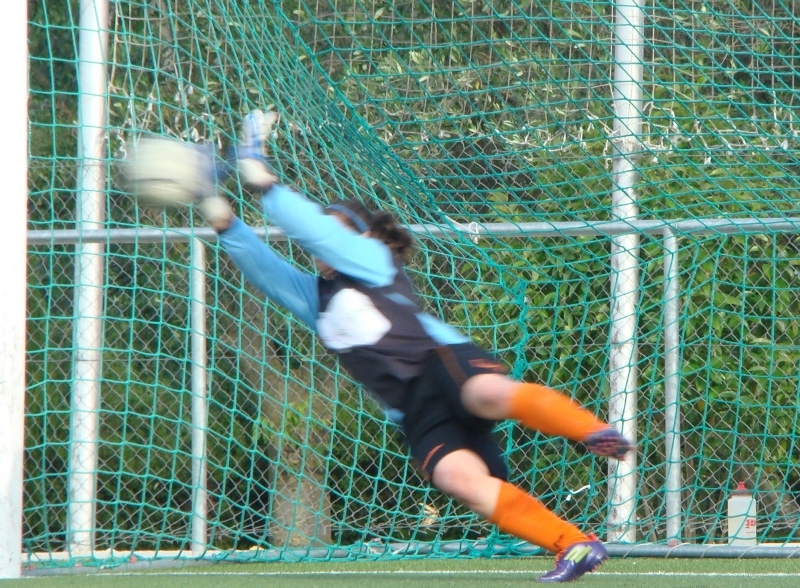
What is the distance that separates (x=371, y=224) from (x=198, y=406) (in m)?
1.79

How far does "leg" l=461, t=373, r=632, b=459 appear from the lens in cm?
287

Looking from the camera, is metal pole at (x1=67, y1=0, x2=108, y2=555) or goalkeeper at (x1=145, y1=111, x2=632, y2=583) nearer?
goalkeeper at (x1=145, y1=111, x2=632, y2=583)

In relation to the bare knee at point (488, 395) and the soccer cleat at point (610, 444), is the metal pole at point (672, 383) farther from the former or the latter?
the soccer cleat at point (610, 444)

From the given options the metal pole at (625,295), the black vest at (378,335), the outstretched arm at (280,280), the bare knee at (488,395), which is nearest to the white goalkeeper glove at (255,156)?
the outstretched arm at (280,280)

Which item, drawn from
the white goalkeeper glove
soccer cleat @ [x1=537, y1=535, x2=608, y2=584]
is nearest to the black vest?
the white goalkeeper glove

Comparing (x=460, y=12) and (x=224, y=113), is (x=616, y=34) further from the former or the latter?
(x=224, y=113)

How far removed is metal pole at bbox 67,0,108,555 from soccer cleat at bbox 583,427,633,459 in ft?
8.14

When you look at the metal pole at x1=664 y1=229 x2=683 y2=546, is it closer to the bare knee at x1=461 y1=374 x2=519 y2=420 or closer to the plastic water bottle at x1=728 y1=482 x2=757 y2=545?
the plastic water bottle at x1=728 y1=482 x2=757 y2=545

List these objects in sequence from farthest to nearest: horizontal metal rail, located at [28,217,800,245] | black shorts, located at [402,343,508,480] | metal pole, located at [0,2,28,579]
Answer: horizontal metal rail, located at [28,217,800,245] < metal pole, located at [0,2,28,579] < black shorts, located at [402,343,508,480]

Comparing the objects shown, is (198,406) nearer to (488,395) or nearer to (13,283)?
(13,283)

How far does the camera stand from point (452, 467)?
3182mm

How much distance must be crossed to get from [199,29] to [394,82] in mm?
857

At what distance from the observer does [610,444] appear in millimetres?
2852

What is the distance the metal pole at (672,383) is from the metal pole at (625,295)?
0.15 m
